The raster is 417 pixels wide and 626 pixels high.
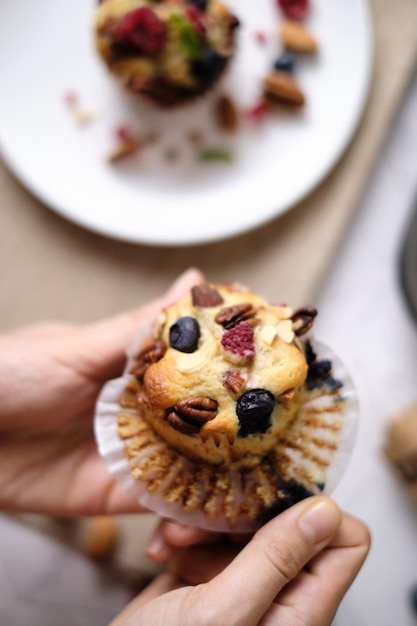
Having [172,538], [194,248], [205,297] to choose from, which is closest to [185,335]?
[205,297]

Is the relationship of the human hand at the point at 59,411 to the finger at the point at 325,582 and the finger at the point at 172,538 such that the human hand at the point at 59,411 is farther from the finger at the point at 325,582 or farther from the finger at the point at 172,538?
the finger at the point at 325,582

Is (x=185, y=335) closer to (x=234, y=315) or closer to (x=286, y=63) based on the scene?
(x=234, y=315)

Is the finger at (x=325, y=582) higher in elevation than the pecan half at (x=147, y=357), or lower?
lower

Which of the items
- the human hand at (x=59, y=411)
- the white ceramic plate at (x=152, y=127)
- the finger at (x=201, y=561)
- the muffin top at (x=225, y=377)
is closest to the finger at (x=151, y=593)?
the finger at (x=201, y=561)

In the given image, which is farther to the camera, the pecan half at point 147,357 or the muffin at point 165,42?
the muffin at point 165,42

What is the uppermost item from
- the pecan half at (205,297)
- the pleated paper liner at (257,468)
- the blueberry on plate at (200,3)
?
the blueberry on plate at (200,3)

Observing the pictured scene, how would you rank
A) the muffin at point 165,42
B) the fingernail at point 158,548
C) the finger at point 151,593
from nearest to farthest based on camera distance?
the finger at point 151,593, the fingernail at point 158,548, the muffin at point 165,42

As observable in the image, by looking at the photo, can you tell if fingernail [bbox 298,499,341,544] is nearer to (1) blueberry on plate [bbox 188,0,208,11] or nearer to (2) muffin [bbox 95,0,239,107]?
(2) muffin [bbox 95,0,239,107]
